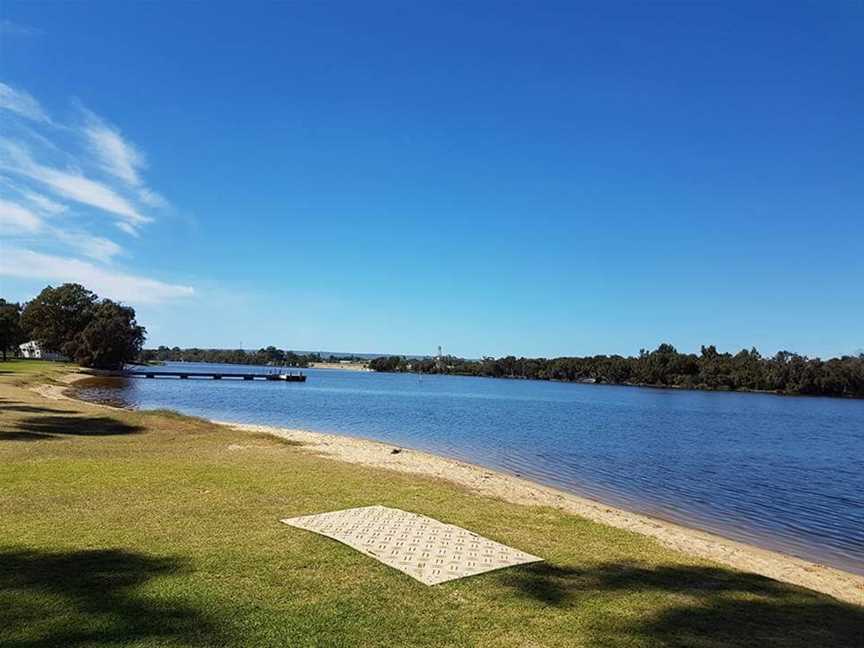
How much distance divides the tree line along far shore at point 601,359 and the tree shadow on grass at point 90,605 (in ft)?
290

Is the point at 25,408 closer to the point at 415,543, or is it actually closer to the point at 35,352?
the point at 415,543

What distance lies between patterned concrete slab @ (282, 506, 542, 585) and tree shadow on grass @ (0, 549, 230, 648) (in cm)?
210

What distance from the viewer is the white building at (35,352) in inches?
5026

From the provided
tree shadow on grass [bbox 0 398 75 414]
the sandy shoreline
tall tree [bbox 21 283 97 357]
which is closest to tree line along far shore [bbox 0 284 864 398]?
tall tree [bbox 21 283 97 357]

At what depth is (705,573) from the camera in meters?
7.84

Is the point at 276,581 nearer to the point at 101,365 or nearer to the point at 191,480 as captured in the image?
the point at 191,480

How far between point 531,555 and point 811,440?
41020mm

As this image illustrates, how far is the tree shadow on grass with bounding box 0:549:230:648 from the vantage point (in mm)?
4570

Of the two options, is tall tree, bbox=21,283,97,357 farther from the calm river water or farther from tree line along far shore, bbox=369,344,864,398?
tree line along far shore, bbox=369,344,864,398

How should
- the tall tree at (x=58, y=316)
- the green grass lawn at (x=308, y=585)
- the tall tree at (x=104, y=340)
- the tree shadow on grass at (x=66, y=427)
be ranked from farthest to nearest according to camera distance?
the tall tree at (x=58, y=316) → the tall tree at (x=104, y=340) → the tree shadow on grass at (x=66, y=427) → the green grass lawn at (x=308, y=585)

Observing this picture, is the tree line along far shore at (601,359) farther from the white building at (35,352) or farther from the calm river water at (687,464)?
the calm river water at (687,464)

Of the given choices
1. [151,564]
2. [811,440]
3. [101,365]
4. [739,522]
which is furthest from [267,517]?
[101,365]

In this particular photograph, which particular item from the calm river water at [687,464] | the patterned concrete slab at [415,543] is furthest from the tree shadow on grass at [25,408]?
the patterned concrete slab at [415,543]

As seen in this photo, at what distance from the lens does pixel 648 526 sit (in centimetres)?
1212
